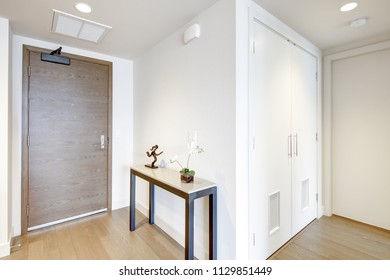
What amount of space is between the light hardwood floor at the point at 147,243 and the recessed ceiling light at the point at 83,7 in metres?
2.32

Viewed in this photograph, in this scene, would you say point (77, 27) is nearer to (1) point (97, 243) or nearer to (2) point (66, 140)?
(2) point (66, 140)

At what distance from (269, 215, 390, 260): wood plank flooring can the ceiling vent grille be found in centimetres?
295

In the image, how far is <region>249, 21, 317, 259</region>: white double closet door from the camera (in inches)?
68.6

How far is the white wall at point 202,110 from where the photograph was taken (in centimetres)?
158

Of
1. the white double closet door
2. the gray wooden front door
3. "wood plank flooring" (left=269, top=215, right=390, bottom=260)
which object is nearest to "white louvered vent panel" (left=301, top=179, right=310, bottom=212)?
the white double closet door

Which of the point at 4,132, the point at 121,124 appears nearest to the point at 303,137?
the point at 121,124

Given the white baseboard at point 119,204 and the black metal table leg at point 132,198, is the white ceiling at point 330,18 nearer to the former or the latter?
the black metal table leg at point 132,198

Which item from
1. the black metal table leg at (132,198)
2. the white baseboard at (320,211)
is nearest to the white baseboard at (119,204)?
the black metal table leg at (132,198)

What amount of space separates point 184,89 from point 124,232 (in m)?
1.82

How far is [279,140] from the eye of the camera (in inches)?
78.8

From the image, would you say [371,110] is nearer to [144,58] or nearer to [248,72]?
[248,72]

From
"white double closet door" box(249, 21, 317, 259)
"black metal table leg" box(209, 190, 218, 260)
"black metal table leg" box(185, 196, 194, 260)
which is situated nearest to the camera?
"black metal table leg" box(185, 196, 194, 260)

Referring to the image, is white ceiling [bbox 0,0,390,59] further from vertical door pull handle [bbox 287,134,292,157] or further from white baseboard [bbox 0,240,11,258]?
white baseboard [bbox 0,240,11,258]
